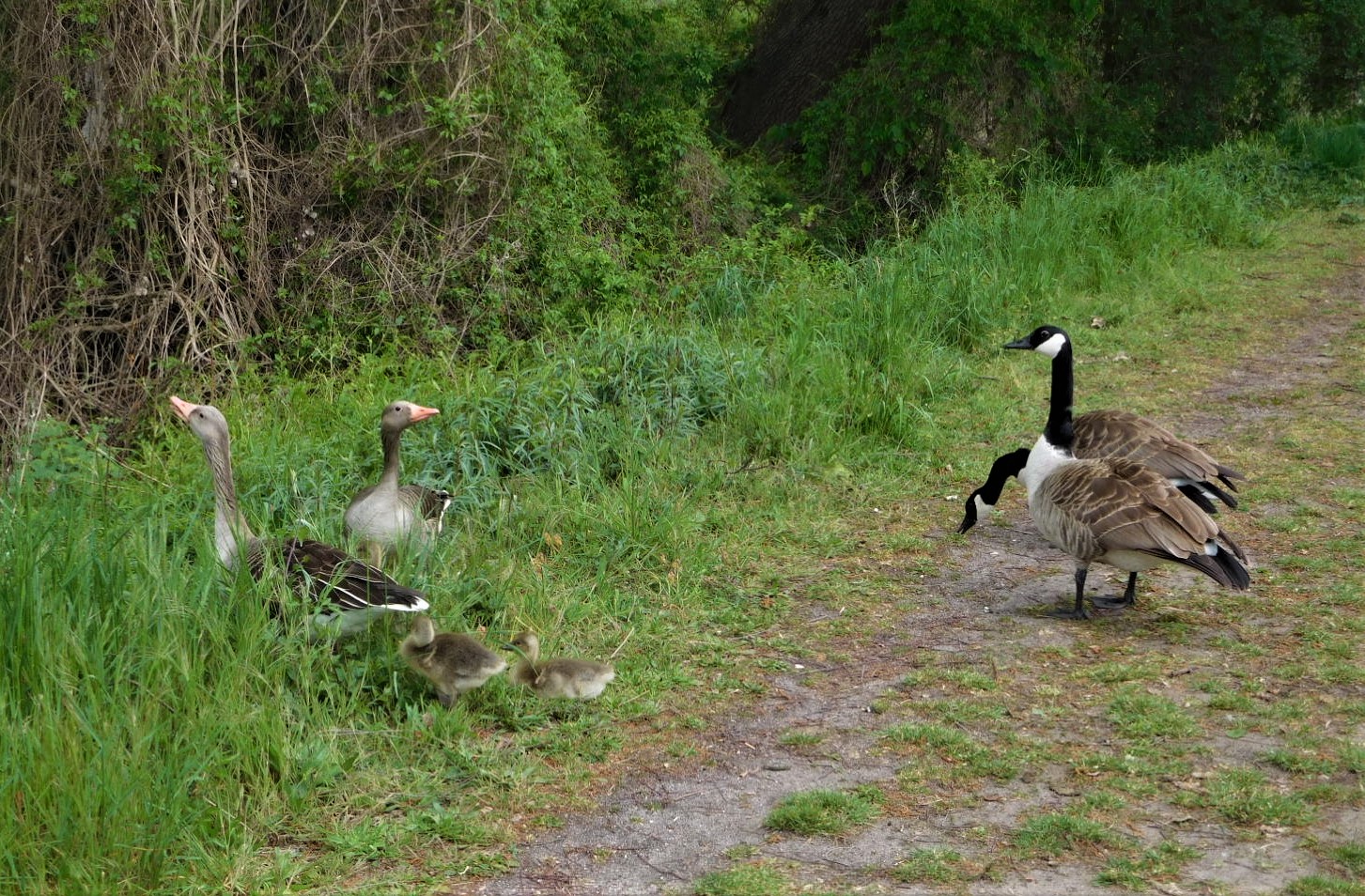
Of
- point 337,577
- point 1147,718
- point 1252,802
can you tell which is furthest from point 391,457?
point 1252,802

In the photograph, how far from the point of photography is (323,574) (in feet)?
16.8

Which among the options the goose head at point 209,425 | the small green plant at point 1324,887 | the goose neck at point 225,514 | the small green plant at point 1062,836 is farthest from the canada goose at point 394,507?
the small green plant at point 1324,887

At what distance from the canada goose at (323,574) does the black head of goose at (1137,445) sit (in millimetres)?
3338

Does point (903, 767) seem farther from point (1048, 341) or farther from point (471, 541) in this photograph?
point (1048, 341)

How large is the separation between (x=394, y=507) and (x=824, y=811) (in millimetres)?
2794

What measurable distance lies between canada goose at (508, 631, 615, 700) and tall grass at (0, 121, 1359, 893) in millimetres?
96

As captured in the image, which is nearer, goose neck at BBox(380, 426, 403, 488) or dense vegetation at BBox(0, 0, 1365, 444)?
goose neck at BBox(380, 426, 403, 488)

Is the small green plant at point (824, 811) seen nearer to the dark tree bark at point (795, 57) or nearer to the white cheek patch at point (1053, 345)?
the white cheek patch at point (1053, 345)

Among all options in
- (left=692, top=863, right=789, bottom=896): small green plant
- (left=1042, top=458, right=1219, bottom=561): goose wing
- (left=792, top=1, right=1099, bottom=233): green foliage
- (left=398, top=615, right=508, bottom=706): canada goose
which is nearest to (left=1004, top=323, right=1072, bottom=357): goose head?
(left=1042, top=458, right=1219, bottom=561): goose wing

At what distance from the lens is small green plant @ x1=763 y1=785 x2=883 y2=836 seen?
14.0 ft

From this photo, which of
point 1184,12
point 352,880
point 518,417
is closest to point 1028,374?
point 518,417

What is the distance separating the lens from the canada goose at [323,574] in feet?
16.2

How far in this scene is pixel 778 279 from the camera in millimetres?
11484

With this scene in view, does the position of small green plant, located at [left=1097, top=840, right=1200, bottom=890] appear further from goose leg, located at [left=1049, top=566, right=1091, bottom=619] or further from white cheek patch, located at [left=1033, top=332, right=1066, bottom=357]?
white cheek patch, located at [left=1033, top=332, right=1066, bottom=357]
